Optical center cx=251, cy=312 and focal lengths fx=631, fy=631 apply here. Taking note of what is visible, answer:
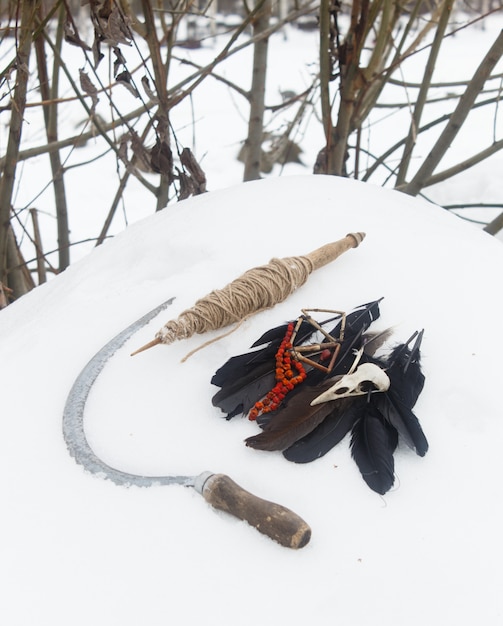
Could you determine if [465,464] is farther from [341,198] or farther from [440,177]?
[440,177]

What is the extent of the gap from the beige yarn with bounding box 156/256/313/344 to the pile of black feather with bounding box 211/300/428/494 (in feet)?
0.31

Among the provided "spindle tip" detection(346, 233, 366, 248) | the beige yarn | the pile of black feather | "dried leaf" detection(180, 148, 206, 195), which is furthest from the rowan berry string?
"dried leaf" detection(180, 148, 206, 195)

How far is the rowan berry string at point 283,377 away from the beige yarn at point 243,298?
114mm

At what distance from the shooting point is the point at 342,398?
1120mm

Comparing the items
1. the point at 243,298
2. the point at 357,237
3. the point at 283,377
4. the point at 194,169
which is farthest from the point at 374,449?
the point at 194,169

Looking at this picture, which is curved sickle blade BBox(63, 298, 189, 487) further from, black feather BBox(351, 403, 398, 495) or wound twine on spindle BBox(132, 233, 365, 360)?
black feather BBox(351, 403, 398, 495)

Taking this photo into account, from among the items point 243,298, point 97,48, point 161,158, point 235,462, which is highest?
point 97,48

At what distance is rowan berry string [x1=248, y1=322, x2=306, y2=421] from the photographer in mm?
1131

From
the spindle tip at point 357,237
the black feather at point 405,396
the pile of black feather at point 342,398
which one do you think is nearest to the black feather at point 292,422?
the pile of black feather at point 342,398

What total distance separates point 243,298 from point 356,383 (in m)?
0.31

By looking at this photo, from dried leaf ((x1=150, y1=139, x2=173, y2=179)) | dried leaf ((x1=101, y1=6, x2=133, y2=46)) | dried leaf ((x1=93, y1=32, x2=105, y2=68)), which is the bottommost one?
dried leaf ((x1=150, y1=139, x2=173, y2=179))

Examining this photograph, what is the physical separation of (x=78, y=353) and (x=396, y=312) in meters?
0.65

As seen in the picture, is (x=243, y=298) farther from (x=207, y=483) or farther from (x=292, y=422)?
(x=207, y=483)

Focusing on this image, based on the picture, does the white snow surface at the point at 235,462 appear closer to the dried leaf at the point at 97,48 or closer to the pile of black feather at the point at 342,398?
the pile of black feather at the point at 342,398
